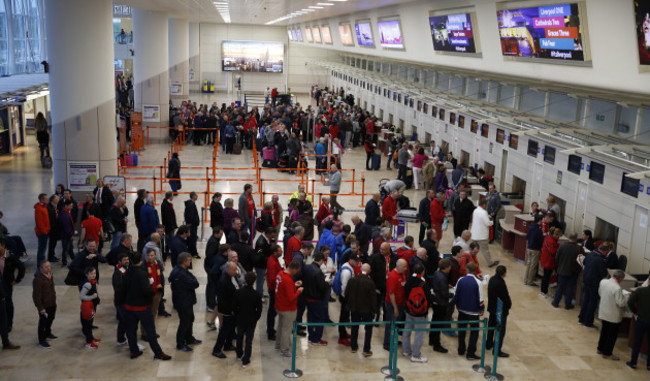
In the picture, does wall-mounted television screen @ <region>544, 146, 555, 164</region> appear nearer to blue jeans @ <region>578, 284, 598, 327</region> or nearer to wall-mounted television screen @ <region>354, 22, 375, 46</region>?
blue jeans @ <region>578, 284, 598, 327</region>

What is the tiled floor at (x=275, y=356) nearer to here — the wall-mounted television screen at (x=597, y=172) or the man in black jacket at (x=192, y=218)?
the man in black jacket at (x=192, y=218)

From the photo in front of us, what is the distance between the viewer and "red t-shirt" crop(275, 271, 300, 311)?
8.58 meters

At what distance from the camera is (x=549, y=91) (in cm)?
1647

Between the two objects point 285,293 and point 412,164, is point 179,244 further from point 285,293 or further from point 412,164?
point 412,164

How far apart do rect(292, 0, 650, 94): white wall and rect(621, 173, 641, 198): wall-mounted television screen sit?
1.99m

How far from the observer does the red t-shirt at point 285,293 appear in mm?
A: 8578

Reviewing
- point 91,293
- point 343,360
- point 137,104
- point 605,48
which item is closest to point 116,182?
point 91,293

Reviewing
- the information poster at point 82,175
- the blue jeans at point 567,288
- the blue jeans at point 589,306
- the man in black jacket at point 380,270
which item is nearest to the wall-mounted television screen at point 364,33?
the information poster at point 82,175

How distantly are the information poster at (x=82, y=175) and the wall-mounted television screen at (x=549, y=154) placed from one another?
34.4 feet

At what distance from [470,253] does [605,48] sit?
154 inches

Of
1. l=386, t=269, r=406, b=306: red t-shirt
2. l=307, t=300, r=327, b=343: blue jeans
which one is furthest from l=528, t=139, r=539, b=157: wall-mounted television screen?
l=307, t=300, r=327, b=343: blue jeans

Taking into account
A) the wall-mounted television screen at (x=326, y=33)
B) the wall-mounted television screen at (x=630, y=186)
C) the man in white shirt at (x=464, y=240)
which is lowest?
the man in white shirt at (x=464, y=240)

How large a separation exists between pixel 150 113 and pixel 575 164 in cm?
1994

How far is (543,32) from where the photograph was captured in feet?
38.0
